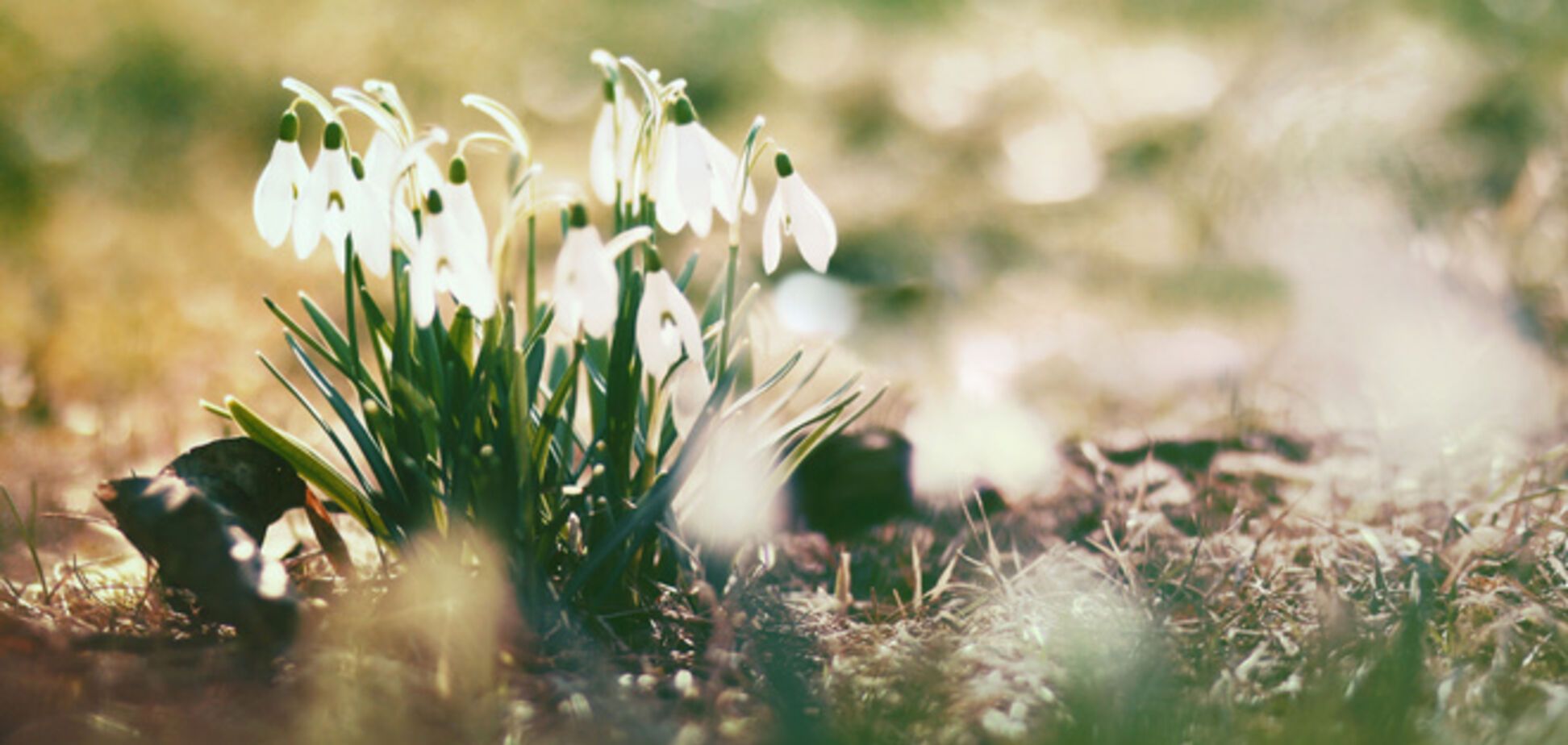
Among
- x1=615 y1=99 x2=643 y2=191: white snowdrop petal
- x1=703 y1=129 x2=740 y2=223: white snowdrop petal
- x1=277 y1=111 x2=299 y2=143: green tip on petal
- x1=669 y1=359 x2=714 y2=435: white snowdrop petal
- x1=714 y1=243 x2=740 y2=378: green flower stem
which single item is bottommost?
x1=669 y1=359 x2=714 y2=435: white snowdrop petal

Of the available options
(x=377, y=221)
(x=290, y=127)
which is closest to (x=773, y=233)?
(x=377, y=221)

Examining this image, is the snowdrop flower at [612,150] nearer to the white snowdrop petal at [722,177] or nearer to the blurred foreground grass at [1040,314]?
the white snowdrop petal at [722,177]

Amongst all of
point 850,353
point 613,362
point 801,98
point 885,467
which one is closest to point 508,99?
point 801,98

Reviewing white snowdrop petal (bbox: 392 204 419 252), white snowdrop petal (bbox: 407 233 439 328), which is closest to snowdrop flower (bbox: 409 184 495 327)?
white snowdrop petal (bbox: 407 233 439 328)

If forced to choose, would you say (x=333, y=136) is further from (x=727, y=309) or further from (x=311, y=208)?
(x=727, y=309)

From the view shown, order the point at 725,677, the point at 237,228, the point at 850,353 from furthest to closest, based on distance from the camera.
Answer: the point at 237,228
the point at 850,353
the point at 725,677

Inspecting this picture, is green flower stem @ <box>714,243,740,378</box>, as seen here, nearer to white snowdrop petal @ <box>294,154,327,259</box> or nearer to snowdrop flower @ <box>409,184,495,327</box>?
snowdrop flower @ <box>409,184,495,327</box>

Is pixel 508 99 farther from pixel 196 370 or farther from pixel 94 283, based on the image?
pixel 196 370
